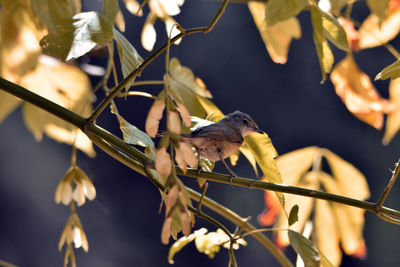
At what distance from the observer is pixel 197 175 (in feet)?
0.82

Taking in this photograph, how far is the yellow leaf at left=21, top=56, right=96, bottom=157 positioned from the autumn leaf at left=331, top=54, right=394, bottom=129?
0.25 m

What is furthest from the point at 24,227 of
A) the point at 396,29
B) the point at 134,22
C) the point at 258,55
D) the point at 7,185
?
the point at 396,29

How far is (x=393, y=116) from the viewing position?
18.4 inches

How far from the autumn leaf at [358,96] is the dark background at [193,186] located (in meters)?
0.68

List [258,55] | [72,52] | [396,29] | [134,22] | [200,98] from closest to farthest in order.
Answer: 1. [72,52]
2. [200,98]
3. [396,29]
4. [134,22]
5. [258,55]

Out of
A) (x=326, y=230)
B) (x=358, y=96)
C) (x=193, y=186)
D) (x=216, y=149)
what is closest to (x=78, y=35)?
(x=216, y=149)

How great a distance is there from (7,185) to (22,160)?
75 mm

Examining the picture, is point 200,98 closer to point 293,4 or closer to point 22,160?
point 293,4

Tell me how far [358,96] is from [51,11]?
0.32m

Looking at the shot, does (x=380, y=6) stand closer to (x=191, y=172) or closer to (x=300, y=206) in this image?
(x=191, y=172)

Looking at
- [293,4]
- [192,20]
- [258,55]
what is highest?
[293,4]

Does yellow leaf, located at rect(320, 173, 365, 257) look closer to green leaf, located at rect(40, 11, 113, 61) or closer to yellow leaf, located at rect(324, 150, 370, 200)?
yellow leaf, located at rect(324, 150, 370, 200)

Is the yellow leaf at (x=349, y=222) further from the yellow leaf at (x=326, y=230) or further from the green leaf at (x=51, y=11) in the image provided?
the green leaf at (x=51, y=11)

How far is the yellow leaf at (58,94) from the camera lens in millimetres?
440
